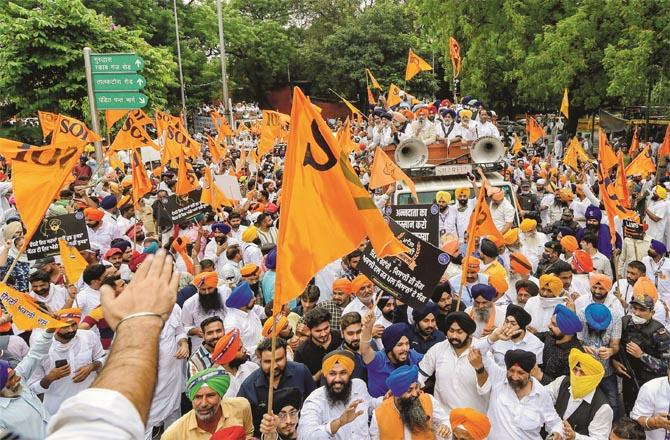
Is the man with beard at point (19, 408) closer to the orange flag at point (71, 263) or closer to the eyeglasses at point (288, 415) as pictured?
the eyeglasses at point (288, 415)

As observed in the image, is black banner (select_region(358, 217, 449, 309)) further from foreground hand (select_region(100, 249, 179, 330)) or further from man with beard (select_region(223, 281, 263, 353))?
foreground hand (select_region(100, 249, 179, 330))

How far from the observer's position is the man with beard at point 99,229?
893 centimetres

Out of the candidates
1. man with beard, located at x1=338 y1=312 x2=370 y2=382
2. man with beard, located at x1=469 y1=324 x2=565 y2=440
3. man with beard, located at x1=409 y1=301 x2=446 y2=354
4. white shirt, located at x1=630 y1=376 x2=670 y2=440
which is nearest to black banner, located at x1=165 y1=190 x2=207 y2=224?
man with beard, located at x1=338 y1=312 x2=370 y2=382

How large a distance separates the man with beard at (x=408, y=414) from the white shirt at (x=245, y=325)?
6.36ft

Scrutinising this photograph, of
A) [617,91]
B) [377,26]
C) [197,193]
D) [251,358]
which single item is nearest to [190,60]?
[377,26]

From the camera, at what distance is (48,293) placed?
249 inches

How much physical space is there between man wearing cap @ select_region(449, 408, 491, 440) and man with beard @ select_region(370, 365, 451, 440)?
96 mm

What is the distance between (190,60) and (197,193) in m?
24.1

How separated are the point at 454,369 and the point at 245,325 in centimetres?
208

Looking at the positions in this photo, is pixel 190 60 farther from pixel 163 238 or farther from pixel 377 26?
pixel 163 238

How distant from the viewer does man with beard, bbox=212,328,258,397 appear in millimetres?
4688

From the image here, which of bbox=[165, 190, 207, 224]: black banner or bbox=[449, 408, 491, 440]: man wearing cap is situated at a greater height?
bbox=[165, 190, 207, 224]: black banner

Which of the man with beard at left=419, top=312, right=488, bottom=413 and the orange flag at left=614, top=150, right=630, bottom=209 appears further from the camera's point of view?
the orange flag at left=614, top=150, right=630, bottom=209

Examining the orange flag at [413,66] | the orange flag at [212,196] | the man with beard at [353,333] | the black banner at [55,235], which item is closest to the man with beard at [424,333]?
the man with beard at [353,333]
